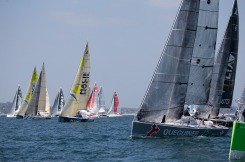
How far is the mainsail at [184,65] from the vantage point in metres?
33.5

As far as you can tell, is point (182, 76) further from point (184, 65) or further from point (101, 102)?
point (101, 102)

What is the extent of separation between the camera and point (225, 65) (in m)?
46.0

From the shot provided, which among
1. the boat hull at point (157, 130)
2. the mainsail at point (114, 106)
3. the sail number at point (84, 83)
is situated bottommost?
the boat hull at point (157, 130)

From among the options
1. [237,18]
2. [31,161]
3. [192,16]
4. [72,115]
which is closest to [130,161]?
[31,161]

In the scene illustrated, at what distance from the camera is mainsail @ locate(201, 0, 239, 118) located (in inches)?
1802

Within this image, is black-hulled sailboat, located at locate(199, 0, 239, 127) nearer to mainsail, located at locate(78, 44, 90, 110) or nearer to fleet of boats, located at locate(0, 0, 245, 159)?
fleet of boats, located at locate(0, 0, 245, 159)

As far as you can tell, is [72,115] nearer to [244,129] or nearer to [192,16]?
[192,16]

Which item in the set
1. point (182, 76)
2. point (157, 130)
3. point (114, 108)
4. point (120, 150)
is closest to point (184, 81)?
point (182, 76)

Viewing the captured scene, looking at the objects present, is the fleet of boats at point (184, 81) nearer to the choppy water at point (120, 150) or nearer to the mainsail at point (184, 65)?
the mainsail at point (184, 65)

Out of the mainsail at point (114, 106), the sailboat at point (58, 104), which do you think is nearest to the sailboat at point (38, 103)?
the sailboat at point (58, 104)

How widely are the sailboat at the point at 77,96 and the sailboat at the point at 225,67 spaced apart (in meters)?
19.8

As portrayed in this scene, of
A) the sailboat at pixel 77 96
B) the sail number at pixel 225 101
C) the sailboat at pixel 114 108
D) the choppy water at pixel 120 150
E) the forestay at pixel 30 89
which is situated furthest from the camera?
the sailboat at pixel 114 108

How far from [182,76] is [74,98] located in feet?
93.6

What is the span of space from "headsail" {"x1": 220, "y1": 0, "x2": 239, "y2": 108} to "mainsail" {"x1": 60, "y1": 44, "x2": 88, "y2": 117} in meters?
20.0
